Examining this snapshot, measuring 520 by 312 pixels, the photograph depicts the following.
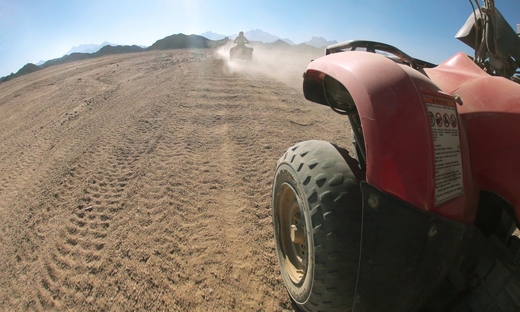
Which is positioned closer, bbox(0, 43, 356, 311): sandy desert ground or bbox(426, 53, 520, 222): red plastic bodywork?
bbox(426, 53, 520, 222): red plastic bodywork

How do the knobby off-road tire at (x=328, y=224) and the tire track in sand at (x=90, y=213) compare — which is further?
the tire track in sand at (x=90, y=213)

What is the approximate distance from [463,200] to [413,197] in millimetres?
252

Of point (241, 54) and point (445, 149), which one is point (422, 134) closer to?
point (445, 149)

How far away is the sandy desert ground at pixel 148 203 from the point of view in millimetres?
2260

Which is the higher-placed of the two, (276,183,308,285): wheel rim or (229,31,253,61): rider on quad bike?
(229,31,253,61): rider on quad bike

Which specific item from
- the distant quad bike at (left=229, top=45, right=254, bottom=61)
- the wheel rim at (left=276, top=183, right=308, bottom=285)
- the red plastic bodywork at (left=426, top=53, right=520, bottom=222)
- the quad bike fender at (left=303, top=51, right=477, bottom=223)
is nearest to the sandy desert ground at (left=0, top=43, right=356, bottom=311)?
the wheel rim at (left=276, top=183, right=308, bottom=285)

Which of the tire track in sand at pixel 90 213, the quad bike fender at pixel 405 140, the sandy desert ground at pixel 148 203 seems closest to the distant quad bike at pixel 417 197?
the quad bike fender at pixel 405 140

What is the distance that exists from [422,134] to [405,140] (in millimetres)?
70

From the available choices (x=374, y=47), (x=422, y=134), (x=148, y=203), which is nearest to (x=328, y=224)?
(x=422, y=134)

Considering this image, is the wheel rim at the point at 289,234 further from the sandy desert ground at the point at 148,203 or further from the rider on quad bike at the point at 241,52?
the rider on quad bike at the point at 241,52

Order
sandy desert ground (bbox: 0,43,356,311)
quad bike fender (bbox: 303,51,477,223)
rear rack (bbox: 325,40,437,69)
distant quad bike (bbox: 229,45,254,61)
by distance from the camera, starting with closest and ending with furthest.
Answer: quad bike fender (bbox: 303,51,477,223), rear rack (bbox: 325,40,437,69), sandy desert ground (bbox: 0,43,356,311), distant quad bike (bbox: 229,45,254,61)

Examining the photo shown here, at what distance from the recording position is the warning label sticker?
3.70 ft

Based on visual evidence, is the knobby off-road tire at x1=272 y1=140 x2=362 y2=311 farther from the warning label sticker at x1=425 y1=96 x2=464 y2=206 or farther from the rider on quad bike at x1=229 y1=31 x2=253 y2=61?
the rider on quad bike at x1=229 y1=31 x2=253 y2=61

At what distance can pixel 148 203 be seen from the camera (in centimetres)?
324
